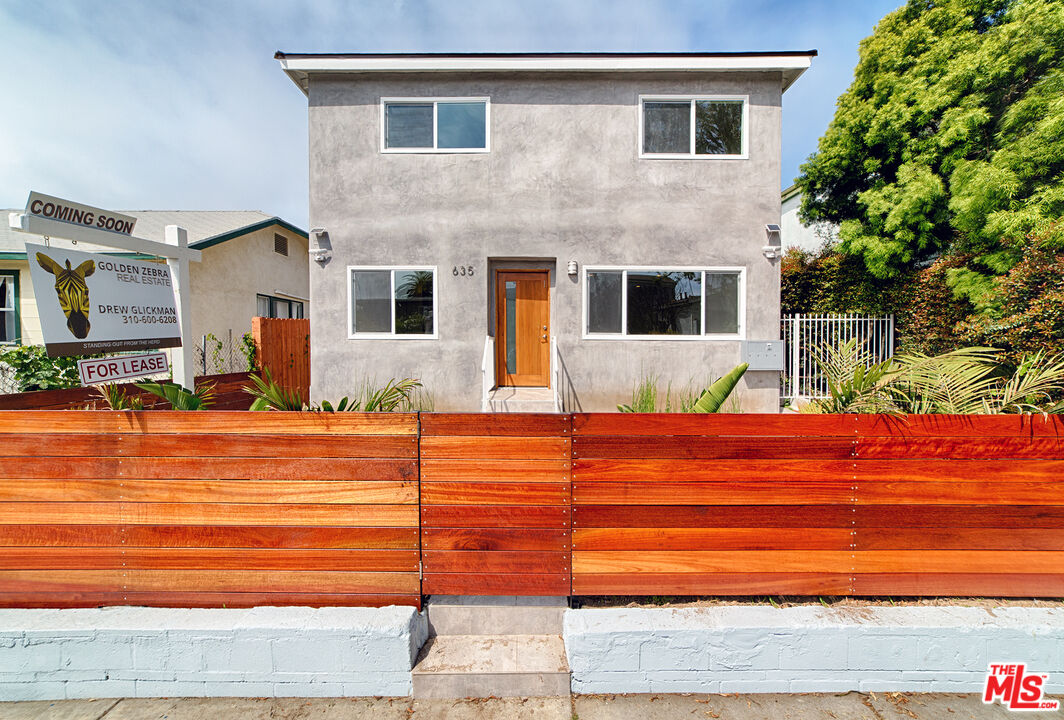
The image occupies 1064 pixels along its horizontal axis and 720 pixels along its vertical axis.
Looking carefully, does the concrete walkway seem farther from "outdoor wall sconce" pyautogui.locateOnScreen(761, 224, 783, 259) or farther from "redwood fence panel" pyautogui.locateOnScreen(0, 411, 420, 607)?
"outdoor wall sconce" pyautogui.locateOnScreen(761, 224, 783, 259)

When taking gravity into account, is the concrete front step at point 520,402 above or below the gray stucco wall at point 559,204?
below

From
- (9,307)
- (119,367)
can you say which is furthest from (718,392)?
(9,307)

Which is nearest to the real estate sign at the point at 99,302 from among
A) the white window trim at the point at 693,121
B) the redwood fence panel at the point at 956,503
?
the redwood fence panel at the point at 956,503

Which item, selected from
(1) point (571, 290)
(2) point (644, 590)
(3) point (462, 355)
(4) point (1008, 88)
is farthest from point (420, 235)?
(4) point (1008, 88)

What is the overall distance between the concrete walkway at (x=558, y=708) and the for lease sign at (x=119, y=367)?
220 cm

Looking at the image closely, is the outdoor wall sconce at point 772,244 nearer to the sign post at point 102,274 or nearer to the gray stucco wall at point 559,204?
the gray stucco wall at point 559,204

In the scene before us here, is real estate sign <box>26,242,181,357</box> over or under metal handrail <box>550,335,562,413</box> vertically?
over

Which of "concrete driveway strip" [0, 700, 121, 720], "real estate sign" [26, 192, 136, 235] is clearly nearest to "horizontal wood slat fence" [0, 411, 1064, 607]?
"concrete driveway strip" [0, 700, 121, 720]

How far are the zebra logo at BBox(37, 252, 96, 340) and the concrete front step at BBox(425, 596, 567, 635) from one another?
155 inches

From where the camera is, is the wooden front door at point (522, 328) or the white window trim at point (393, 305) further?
the wooden front door at point (522, 328)

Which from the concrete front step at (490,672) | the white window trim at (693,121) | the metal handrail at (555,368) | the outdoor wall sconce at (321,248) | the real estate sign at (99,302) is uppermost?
the white window trim at (693,121)

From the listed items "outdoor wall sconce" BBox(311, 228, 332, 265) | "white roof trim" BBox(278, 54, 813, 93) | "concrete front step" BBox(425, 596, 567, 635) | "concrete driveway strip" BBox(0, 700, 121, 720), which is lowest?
"concrete driveway strip" BBox(0, 700, 121, 720)

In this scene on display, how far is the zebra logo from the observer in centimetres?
354

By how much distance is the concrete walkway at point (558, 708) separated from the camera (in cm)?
214
